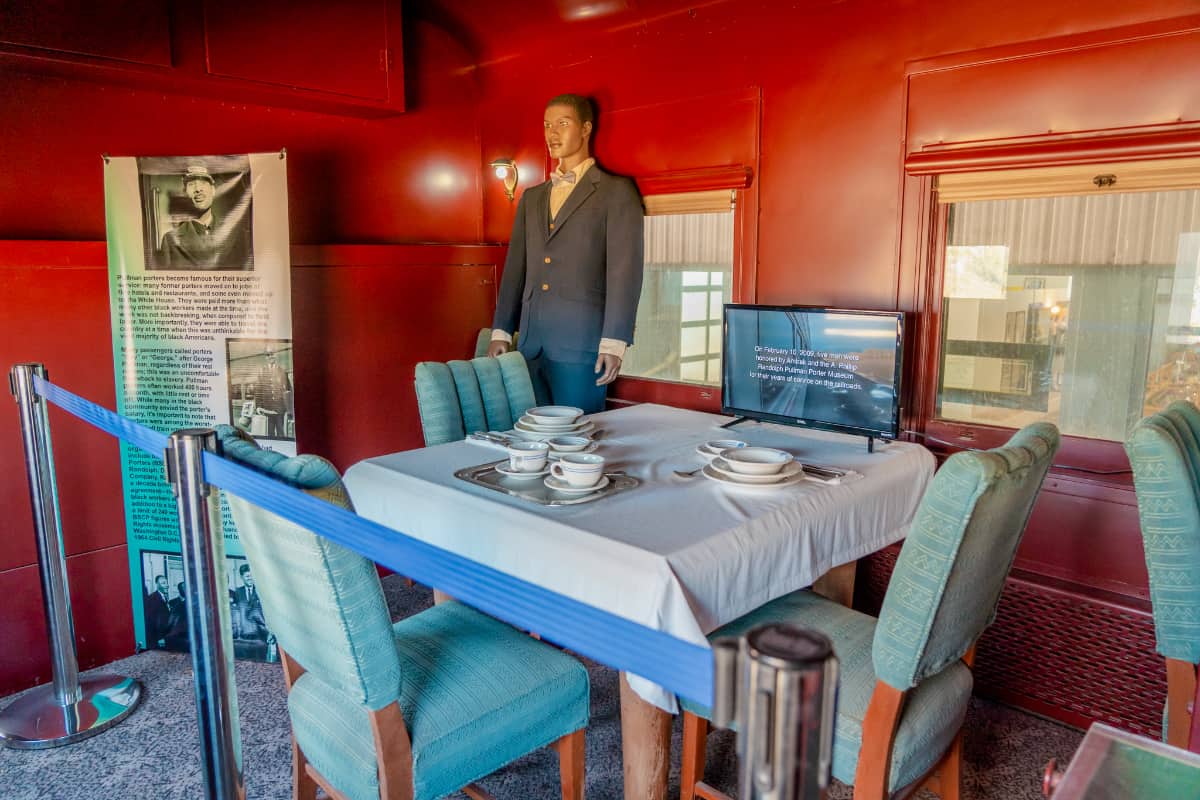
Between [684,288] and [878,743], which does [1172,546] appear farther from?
[684,288]

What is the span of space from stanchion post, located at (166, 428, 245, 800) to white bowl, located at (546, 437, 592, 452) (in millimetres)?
921

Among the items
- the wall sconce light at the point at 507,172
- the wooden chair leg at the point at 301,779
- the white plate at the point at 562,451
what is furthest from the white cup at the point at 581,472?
the wall sconce light at the point at 507,172

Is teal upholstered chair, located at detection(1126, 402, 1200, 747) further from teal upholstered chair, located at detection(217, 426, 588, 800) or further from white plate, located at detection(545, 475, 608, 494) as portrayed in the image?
teal upholstered chair, located at detection(217, 426, 588, 800)

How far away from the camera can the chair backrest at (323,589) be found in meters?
1.39

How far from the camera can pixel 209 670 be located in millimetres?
Answer: 1487

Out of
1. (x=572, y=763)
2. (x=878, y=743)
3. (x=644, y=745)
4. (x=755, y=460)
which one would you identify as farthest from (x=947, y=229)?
(x=572, y=763)

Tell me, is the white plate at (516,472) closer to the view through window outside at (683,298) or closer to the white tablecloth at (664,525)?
the white tablecloth at (664,525)

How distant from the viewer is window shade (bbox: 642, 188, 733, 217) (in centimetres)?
339

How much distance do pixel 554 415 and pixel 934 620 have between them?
1.30 meters

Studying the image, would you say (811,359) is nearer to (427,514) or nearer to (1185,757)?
(427,514)

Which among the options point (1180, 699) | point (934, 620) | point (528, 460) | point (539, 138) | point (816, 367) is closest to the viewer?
point (934, 620)

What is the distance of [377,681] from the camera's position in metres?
1.43

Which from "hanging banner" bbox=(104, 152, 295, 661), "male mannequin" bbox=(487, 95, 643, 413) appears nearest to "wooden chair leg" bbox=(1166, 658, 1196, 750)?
"male mannequin" bbox=(487, 95, 643, 413)

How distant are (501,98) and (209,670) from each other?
3342 millimetres
